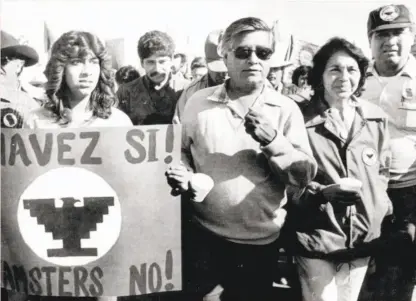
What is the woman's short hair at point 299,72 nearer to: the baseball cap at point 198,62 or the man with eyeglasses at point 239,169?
the man with eyeglasses at point 239,169

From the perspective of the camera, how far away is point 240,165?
1.89 meters

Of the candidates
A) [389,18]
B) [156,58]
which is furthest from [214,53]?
[389,18]

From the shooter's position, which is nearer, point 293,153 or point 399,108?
point 293,153

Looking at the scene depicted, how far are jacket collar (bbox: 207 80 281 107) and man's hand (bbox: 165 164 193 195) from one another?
26cm

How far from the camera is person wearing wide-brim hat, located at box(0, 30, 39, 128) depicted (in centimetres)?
198

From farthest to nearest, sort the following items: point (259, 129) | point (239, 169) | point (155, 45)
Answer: point (155, 45), point (239, 169), point (259, 129)

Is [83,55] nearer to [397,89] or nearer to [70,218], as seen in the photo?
[70,218]

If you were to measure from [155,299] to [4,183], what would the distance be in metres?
0.69

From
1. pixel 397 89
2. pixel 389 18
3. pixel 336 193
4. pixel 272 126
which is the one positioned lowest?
pixel 336 193

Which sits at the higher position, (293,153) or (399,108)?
(399,108)

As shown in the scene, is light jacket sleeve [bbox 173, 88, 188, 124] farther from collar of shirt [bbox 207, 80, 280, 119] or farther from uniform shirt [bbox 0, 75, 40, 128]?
uniform shirt [bbox 0, 75, 40, 128]

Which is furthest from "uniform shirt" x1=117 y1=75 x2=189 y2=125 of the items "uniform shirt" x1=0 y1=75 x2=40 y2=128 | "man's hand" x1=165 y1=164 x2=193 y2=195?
"uniform shirt" x1=0 y1=75 x2=40 y2=128

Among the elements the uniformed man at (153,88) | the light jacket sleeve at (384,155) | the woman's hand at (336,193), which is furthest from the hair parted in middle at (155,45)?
the light jacket sleeve at (384,155)

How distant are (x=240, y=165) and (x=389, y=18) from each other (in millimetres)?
762
